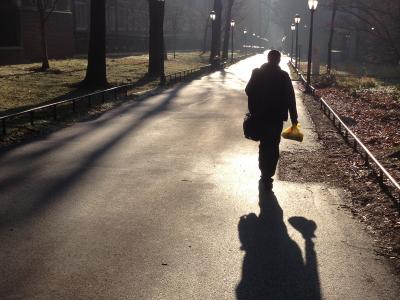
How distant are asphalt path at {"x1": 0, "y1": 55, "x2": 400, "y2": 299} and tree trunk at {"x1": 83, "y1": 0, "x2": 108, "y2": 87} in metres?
13.0

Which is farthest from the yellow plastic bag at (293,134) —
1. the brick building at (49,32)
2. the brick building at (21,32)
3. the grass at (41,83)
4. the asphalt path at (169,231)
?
the brick building at (49,32)

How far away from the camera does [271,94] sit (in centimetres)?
779

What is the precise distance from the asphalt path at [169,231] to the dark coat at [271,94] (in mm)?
1101

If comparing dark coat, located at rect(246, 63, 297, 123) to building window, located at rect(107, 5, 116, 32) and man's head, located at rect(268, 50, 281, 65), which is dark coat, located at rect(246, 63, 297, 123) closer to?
man's head, located at rect(268, 50, 281, 65)

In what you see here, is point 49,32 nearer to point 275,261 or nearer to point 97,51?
point 97,51

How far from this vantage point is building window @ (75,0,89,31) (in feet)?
172

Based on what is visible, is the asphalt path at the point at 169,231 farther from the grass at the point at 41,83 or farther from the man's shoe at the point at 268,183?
the grass at the point at 41,83

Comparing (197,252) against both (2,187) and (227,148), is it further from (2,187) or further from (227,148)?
(227,148)

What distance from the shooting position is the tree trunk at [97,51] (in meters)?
23.4

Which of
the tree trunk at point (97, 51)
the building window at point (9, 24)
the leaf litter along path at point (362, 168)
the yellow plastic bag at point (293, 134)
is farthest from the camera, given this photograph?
the building window at point (9, 24)

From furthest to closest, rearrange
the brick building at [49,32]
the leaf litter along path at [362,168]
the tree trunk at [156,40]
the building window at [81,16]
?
the building window at [81,16]
the brick building at [49,32]
the tree trunk at [156,40]
the leaf litter along path at [362,168]

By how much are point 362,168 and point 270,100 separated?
7.93ft

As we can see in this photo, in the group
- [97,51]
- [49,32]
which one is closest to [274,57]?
[97,51]

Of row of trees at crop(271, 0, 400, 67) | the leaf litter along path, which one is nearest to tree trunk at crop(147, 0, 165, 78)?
row of trees at crop(271, 0, 400, 67)
